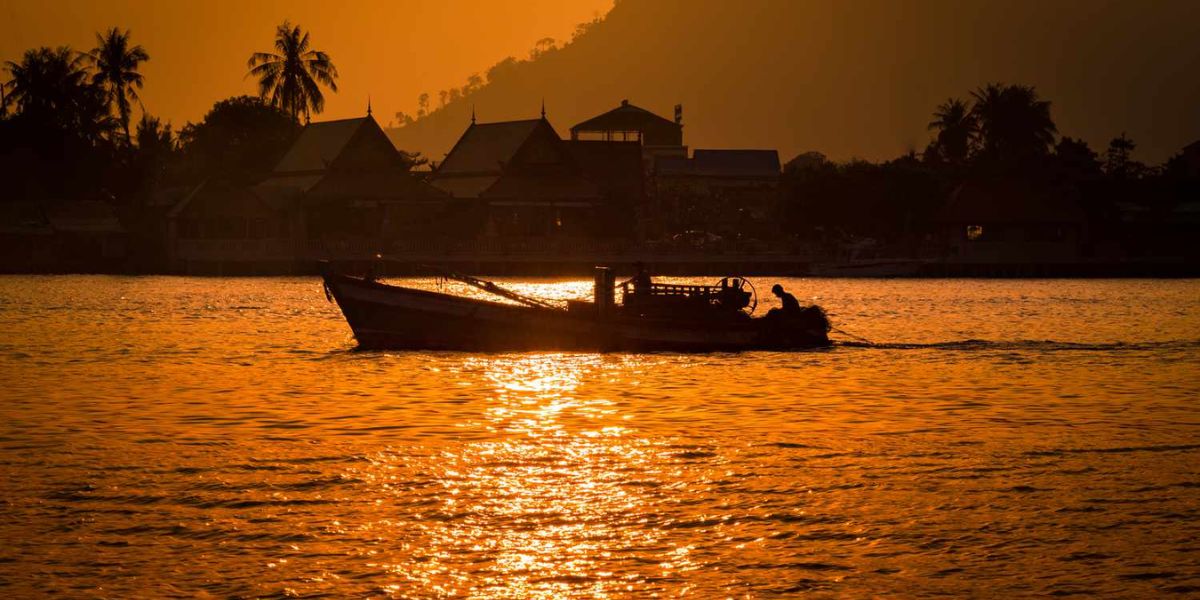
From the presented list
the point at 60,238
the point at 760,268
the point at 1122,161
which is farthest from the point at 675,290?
the point at 1122,161

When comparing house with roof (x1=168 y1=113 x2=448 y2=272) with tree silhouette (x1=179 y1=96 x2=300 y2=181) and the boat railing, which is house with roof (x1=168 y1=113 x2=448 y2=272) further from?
the boat railing

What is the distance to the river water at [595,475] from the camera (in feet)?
37.0

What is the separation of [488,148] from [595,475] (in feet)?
243

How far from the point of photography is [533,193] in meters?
82.4

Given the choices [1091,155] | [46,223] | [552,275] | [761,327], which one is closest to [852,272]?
[552,275]

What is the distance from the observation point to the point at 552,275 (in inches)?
3145

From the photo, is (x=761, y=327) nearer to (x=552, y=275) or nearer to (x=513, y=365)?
(x=513, y=365)

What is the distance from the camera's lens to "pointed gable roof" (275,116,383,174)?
85.1 meters

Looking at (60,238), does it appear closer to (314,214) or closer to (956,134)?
(314,214)

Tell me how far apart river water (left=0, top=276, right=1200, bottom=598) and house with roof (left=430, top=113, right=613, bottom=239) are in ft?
165

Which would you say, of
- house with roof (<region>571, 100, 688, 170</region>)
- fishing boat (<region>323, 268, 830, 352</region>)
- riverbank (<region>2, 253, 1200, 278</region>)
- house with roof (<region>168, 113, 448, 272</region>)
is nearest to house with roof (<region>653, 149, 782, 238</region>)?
house with roof (<region>571, 100, 688, 170</region>)

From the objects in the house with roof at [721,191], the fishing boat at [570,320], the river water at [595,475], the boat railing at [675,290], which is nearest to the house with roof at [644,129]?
the house with roof at [721,191]

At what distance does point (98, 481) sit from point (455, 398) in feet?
28.5

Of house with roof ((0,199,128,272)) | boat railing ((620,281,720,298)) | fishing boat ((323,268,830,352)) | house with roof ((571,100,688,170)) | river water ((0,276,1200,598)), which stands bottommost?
river water ((0,276,1200,598))
